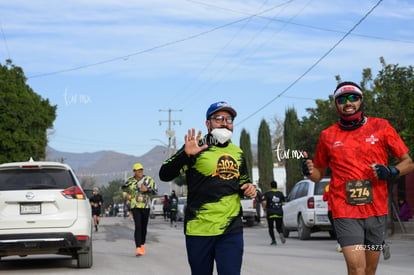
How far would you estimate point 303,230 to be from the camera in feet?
78.3

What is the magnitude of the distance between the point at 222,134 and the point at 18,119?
5449 cm

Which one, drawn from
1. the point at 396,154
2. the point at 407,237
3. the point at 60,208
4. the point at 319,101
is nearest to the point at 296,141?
the point at 319,101

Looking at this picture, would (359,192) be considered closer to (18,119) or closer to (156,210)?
(18,119)

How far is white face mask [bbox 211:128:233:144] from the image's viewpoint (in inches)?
262

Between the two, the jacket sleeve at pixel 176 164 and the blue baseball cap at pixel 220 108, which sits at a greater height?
the blue baseball cap at pixel 220 108

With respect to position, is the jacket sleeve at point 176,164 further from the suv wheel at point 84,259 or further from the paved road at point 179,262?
the suv wheel at point 84,259

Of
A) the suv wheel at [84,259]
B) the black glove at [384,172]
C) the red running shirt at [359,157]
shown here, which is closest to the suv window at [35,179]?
the suv wheel at [84,259]

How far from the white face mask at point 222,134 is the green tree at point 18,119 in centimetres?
5328

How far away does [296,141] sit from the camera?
45.8m

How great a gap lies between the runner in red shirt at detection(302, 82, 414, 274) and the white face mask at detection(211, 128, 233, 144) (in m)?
0.87

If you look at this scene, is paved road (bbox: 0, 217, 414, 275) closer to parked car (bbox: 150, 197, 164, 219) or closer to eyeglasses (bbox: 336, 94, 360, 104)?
eyeglasses (bbox: 336, 94, 360, 104)

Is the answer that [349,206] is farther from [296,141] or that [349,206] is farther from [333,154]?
[296,141]

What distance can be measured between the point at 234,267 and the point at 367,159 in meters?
1.50

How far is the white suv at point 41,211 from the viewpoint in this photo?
12.6 meters
